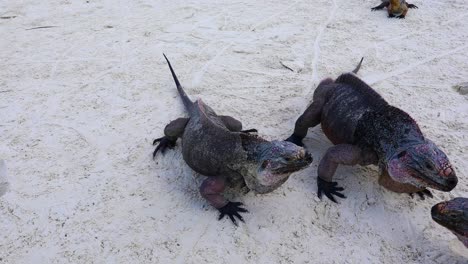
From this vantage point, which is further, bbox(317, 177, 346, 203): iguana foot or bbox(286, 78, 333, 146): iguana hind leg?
bbox(286, 78, 333, 146): iguana hind leg

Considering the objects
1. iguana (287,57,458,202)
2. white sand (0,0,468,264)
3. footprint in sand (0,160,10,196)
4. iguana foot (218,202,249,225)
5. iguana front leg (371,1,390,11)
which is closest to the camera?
iguana (287,57,458,202)

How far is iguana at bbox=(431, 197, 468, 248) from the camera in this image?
217 centimetres

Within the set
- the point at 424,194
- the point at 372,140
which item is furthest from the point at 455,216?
the point at 372,140

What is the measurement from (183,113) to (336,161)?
1.63 metres

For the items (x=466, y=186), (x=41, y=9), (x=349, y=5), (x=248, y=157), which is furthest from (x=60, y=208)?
(x=349, y=5)

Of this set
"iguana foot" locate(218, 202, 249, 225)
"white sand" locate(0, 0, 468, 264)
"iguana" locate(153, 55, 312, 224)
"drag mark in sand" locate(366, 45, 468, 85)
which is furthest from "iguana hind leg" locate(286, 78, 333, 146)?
"drag mark in sand" locate(366, 45, 468, 85)

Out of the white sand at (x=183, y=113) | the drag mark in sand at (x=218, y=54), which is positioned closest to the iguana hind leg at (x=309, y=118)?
the white sand at (x=183, y=113)

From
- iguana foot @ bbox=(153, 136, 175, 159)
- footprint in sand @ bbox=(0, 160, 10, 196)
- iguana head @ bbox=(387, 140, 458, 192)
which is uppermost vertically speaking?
iguana head @ bbox=(387, 140, 458, 192)

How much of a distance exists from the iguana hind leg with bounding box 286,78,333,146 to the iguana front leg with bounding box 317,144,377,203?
0.48 metres

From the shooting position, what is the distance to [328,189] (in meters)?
2.80

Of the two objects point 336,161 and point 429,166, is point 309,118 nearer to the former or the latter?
point 336,161

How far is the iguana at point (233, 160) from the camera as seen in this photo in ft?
7.91

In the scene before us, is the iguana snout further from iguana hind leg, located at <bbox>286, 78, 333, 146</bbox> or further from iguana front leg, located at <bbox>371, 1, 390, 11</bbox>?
iguana front leg, located at <bbox>371, 1, 390, 11</bbox>

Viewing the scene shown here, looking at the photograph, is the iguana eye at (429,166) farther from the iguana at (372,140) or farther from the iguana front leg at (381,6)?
the iguana front leg at (381,6)
